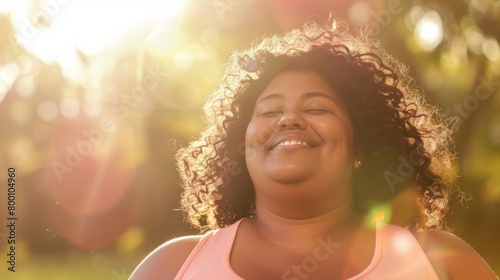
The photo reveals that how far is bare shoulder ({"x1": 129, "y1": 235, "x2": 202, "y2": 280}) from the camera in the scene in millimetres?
2756

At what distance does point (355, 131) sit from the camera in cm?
316

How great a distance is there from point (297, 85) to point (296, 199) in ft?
1.69

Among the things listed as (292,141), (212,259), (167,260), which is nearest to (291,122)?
(292,141)

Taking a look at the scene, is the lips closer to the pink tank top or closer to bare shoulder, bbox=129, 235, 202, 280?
the pink tank top

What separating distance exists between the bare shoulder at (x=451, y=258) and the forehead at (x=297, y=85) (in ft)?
2.51

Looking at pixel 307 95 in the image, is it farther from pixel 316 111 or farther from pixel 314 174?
pixel 314 174

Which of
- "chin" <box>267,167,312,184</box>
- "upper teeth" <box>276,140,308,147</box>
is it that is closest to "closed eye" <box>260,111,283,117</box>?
"upper teeth" <box>276,140,308,147</box>

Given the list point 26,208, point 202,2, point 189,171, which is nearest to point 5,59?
point 26,208

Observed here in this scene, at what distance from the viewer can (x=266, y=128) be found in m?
2.91

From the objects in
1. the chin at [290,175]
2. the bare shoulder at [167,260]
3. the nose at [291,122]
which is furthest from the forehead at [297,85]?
the bare shoulder at [167,260]

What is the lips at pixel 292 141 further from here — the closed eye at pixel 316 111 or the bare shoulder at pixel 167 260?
the bare shoulder at pixel 167 260

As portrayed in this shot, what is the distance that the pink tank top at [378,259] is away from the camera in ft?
8.04

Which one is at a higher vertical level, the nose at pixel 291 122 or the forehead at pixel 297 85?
the forehead at pixel 297 85

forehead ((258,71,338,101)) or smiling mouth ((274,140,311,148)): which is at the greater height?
forehead ((258,71,338,101))
